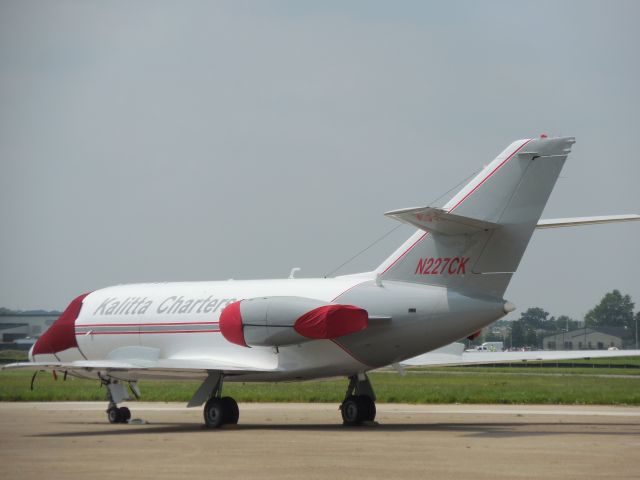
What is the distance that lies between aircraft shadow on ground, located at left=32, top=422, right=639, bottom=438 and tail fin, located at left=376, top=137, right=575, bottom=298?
11.0 ft

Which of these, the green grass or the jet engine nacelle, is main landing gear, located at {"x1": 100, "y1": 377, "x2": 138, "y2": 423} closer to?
the jet engine nacelle

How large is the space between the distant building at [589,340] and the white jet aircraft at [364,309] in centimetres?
13119

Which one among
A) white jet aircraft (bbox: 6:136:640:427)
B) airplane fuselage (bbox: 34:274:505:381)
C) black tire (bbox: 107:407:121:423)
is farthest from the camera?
black tire (bbox: 107:407:121:423)

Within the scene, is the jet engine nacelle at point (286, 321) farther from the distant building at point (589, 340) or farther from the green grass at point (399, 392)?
the distant building at point (589, 340)

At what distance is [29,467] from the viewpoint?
64.2ft

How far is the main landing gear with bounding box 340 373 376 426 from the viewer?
3050cm

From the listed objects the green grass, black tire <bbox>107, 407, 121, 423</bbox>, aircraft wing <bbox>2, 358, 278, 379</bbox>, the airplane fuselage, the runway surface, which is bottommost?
the runway surface

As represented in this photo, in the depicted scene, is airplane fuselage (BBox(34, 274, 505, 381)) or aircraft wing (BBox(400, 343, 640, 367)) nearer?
airplane fuselage (BBox(34, 274, 505, 381))

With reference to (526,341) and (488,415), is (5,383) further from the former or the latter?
(526,341)

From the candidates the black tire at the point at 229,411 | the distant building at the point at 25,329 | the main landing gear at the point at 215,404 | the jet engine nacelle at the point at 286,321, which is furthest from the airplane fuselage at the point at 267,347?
the distant building at the point at 25,329

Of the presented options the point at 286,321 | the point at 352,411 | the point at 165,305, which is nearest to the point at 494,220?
the point at 286,321

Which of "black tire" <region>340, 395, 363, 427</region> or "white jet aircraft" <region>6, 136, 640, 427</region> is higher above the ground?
"white jet aircraft" <region>6, 136, 640, 427</region>

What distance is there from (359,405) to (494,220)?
6453 mm

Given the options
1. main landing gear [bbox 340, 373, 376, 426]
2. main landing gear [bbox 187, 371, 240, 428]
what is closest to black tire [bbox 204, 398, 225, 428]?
main landing gear [bbox 187, 371, 240, 428]
